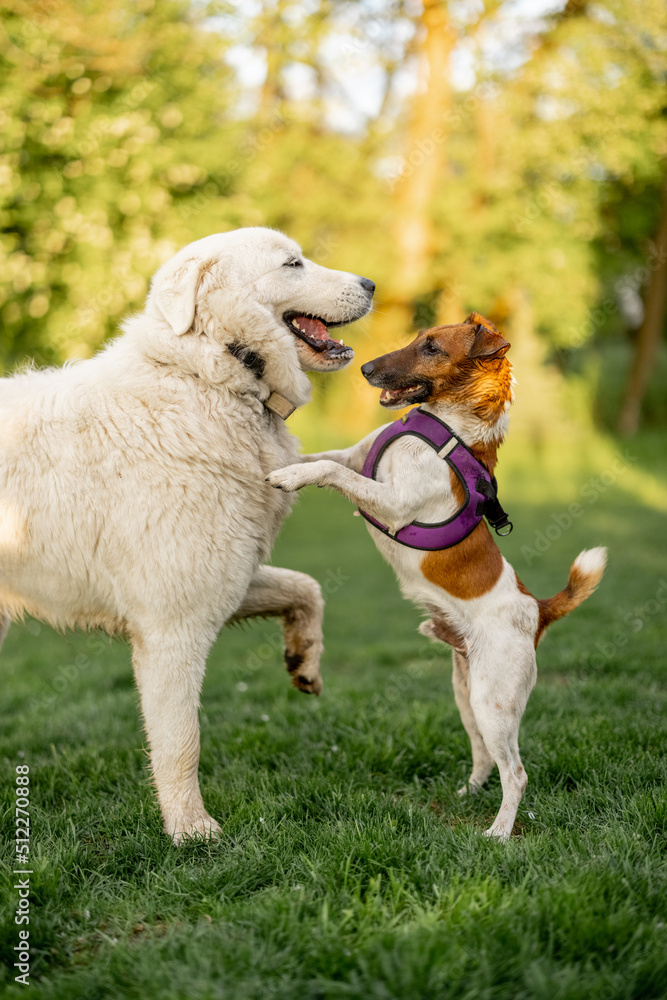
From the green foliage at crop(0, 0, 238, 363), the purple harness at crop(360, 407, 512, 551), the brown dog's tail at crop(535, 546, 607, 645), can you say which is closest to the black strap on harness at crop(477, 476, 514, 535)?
the purple harness at crop(360, 407, 512, 551)

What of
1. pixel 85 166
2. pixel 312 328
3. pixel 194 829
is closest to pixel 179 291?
pixel 312 328

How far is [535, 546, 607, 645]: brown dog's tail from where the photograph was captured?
3422 mm

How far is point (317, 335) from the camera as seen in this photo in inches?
134

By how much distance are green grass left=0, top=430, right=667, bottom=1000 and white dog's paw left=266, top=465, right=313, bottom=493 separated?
49.7 inches

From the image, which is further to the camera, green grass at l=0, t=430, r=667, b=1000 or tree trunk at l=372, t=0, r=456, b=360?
tree trunk at l=372, t=0, r=456, b=360

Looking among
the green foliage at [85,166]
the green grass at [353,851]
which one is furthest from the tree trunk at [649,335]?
the green grass at [353,851]

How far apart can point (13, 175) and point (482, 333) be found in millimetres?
6585

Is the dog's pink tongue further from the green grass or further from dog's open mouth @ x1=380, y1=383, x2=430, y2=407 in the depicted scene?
the green grass

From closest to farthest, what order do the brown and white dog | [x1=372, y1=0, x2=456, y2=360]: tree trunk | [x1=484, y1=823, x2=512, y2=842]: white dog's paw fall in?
[x1=484, y1=823, x2=512, y2=842]: white dog's paw → the brown and white dog → [x1=372, y1=0, x2=456, y2=360]: tree trunk

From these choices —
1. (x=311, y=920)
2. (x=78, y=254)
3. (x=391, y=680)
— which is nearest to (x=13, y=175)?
(x=78, y=254)

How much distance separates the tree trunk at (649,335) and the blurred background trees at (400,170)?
67mm

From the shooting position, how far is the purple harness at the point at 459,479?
3.29 metres

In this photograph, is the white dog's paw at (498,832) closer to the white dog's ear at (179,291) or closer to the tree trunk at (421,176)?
the white dog's ear at (179,291)

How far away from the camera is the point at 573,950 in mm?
2172
